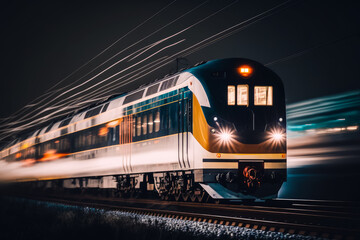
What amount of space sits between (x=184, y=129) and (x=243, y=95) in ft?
6.51

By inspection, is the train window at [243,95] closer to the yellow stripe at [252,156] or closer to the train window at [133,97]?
the yellow stripe at [252,156]

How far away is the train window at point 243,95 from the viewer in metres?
14.6

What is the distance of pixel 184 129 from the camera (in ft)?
49.5

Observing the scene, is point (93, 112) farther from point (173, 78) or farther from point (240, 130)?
point (240, 130)

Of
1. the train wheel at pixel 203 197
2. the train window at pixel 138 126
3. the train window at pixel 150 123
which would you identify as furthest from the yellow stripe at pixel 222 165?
the train window at pixel 138 126

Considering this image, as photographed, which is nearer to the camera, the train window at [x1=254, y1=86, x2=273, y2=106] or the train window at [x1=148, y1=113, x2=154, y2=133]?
the train window at [x1=254, y1=86, x2=273, y2=106]

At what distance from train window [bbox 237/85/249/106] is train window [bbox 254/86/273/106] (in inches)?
10.0

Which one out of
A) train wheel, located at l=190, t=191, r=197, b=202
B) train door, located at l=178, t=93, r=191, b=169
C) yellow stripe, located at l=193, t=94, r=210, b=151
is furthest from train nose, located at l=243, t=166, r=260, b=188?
train wheel, located at l=190, t=191, r=197, b=202

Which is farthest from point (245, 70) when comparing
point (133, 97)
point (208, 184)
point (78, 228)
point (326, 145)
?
point (326, 145)

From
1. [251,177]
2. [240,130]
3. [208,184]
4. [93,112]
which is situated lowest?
[208,184]

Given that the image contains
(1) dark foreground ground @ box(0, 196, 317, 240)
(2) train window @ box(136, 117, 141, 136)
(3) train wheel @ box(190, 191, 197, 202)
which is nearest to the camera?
(1) dark foreground ground @ box(0, 196, 317, 240)

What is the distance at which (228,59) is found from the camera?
15086mm

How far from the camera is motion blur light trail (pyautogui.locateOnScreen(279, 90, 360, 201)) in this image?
2216 cm

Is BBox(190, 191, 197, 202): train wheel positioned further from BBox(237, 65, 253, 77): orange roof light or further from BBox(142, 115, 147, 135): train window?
BBox(237, 65, 253, 77): orange roof light
